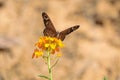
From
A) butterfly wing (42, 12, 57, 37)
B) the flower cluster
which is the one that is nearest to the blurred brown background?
butterfly wing (42, 12, 57, 37)

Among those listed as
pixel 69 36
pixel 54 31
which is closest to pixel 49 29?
pixel 54 31

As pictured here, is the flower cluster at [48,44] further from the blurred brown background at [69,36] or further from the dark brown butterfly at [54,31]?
the blurred brown background at [69,36]

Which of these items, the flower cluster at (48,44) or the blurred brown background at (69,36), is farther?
the blurred brown background at (69,36)

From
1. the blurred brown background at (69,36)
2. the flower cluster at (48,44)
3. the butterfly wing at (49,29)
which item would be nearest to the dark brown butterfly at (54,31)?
the butterfly wing at (49,29)

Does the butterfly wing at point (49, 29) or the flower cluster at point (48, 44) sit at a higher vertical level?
the butterfly wing at point (49, 29)

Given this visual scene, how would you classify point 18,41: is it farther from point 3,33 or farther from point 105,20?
point 105,20

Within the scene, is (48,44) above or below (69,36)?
above

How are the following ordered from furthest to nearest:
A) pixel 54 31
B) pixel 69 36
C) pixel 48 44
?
pixel 69 36, pixel 54 31, pixel 48 44

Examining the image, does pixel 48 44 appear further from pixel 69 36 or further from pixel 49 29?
pixel 69 36

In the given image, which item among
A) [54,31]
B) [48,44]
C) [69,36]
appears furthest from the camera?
[69,36]
